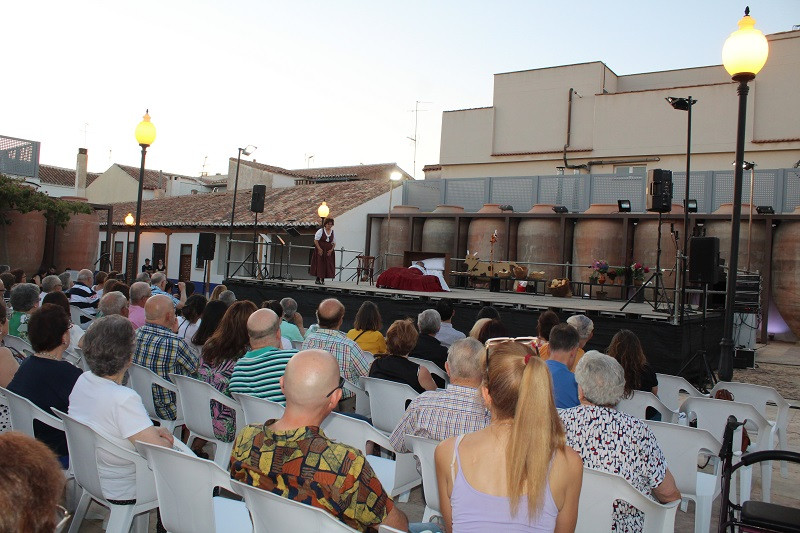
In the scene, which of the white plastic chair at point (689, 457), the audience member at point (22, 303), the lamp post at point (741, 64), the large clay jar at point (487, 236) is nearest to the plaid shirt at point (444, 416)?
the white plastic chair at point (689, 457)

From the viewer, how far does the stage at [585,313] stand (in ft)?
25.7

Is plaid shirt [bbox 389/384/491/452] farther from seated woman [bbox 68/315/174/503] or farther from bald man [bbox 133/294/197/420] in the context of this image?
bald man [bbox 133/294/197/420]

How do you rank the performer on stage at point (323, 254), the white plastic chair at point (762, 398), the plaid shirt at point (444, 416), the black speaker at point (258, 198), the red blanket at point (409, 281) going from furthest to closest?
the black speaker at point (258, 198) < the performer on stage at point (323, 254) < the red blanket at point (409, 281) < the white plastic chair at point (762, 398) < the plaid shirt at point (444, 416)

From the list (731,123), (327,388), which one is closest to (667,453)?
(327,388)

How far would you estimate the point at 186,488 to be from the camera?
7.43 feet

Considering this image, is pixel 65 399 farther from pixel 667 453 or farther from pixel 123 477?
pixel 667 453

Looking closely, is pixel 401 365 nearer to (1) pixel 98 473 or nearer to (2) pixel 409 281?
(1) pixel 98 473

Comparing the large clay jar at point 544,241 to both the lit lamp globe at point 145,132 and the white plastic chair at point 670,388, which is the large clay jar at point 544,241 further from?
the white plastic chair at point 670,388

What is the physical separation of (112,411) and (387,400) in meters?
1.73

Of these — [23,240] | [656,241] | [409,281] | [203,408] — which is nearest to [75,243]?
[23,240]

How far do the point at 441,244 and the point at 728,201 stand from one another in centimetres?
731

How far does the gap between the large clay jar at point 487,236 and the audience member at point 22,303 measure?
41.8 ft

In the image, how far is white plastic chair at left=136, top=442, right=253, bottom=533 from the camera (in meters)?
2.17

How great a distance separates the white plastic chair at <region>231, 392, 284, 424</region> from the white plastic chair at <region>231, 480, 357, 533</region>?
3.54 ft
